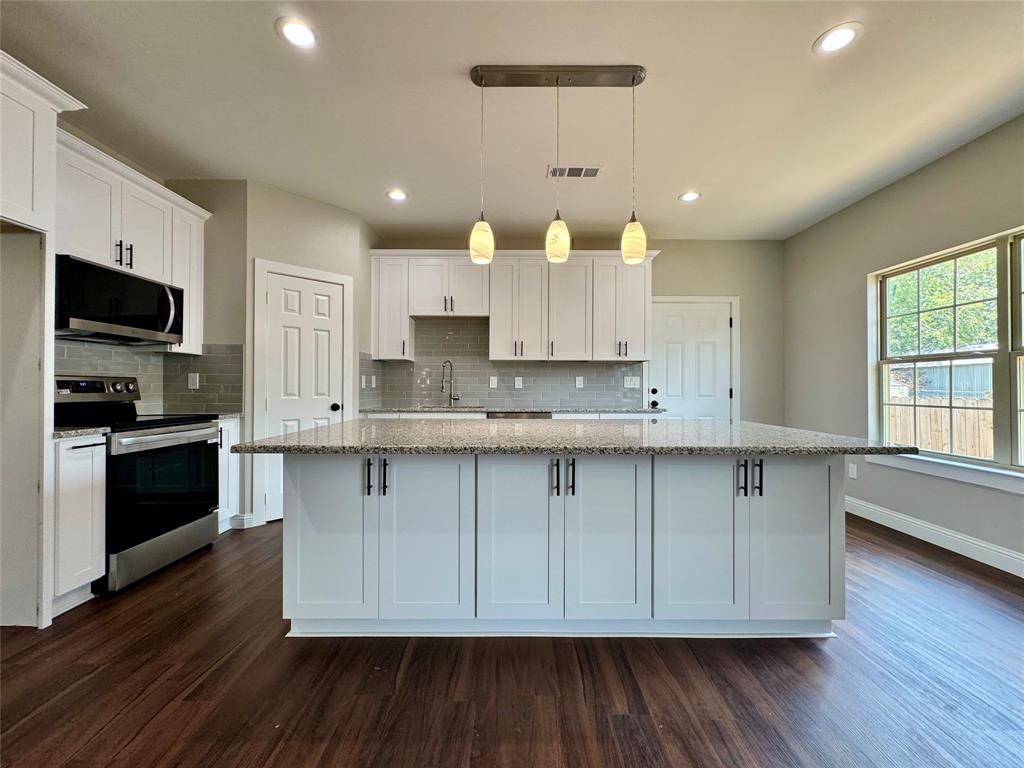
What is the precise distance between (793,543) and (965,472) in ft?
6.45

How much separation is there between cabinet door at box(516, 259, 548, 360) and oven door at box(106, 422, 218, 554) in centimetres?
271

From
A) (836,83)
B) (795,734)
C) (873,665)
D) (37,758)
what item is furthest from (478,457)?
(836,83)

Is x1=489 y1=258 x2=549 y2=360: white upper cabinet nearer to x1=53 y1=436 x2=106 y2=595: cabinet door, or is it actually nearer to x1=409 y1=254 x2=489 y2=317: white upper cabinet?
x1=409 y1=254 x2=489 y2=317: white upper cabinet

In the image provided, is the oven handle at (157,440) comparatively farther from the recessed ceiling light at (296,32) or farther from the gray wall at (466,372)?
the recessed ceiling light at (296,32)

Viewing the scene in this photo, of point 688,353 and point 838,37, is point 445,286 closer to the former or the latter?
point 688,353

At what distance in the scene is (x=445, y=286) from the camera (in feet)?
14.7

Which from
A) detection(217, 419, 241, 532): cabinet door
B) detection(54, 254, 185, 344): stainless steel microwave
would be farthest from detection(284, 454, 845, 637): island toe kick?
detection(217, 419, 241, 532): cabinet door

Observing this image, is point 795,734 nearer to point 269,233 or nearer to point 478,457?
point 478,457

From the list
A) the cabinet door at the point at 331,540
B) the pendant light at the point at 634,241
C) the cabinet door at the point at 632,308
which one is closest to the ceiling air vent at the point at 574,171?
the pendant light at the point at 634,241

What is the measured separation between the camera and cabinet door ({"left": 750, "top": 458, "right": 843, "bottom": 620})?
1.93 metres

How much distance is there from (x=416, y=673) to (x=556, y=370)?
3436 mm

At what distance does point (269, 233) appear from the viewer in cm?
359

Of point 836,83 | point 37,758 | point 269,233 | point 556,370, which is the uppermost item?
point 836,83

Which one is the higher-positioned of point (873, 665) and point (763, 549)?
point (763, 549)
